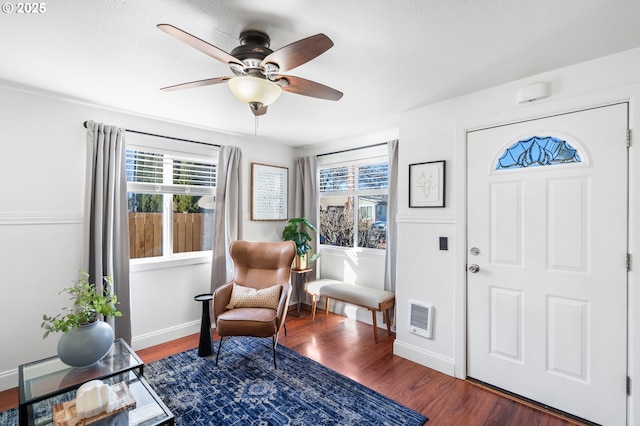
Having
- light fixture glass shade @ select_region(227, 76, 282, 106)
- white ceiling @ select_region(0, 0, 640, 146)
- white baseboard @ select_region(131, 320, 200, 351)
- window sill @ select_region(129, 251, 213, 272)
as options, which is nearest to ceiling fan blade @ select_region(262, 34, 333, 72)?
light fixture glass shade @ select_region(227, 76, 282, 106)

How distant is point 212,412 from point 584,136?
3095 mm

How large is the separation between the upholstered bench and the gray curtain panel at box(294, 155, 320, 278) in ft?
1.88

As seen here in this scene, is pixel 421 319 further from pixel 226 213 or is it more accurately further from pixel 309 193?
pixel 226 213

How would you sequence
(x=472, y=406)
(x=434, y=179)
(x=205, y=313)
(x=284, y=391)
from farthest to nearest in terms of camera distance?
(x=205, y=313) < (x=434, y=179) < (x=284, y=391) < (x=472, y=406)

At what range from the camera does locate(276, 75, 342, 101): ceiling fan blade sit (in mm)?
1682

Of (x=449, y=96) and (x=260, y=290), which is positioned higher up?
(x=449, y=96)

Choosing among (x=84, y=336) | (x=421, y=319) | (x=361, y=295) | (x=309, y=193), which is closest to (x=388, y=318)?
(x=361, y=295)

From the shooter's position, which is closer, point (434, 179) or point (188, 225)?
point (434, 179)

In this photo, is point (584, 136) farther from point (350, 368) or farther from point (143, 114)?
point (143, 114)

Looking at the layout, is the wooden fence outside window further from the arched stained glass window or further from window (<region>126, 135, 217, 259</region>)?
the arched stained glass window

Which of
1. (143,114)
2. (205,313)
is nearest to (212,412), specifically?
(205,313)

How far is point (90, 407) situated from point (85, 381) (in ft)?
1.31

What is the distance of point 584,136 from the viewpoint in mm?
1935

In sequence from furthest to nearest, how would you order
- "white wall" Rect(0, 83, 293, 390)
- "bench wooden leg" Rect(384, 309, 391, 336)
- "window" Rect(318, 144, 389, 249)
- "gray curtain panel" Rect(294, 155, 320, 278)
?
"gray curtain panel" Rect(294, 155, 320, 278), "window" Rect(318, 144, 389, 249), "bench wooden leg" Rect(384, 309, 391, 336), "white wall" Rect(0, 83, 293, 390)
